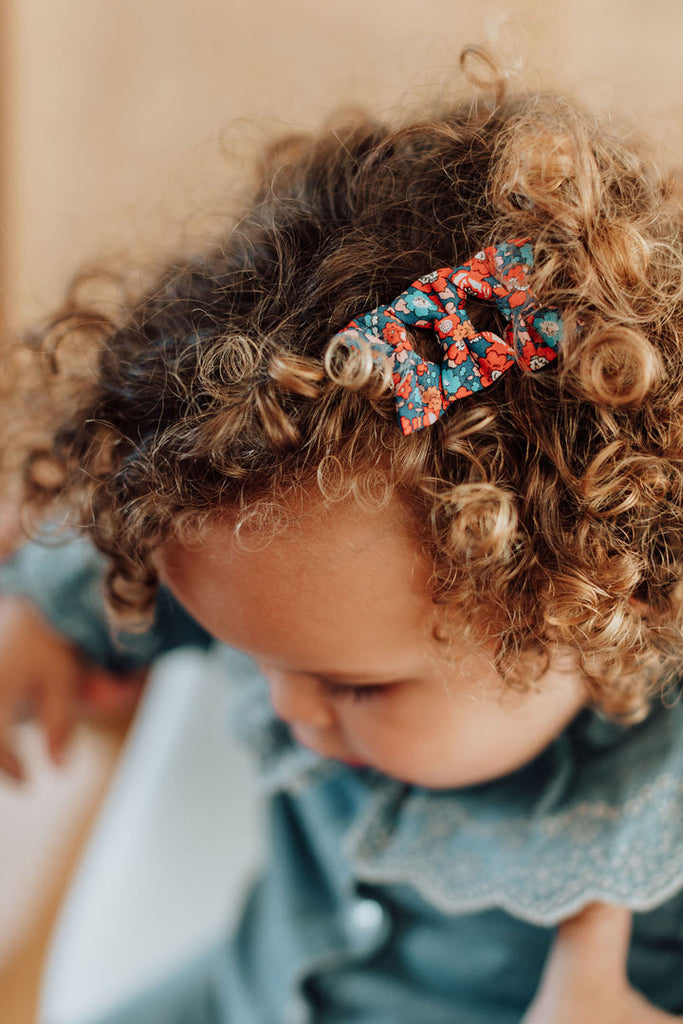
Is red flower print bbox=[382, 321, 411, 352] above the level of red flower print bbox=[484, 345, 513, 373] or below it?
above

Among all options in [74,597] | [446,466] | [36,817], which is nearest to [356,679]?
[446,466]

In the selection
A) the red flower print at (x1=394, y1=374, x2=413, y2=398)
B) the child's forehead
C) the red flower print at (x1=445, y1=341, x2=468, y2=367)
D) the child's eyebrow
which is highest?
the red flower print at (x1=394, y1=374, x2=413, y2=398)

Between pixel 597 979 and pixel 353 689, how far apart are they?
25cm

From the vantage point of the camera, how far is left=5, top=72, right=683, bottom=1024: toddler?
43 centimetres

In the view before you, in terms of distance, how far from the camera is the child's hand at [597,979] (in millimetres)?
568

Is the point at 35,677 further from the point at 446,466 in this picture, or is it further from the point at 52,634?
the point at 446,466

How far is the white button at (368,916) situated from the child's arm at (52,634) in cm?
26

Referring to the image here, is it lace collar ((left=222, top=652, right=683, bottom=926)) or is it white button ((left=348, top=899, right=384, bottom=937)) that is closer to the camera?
lace collar ((left=222, top=652, right=683, bottom=926))

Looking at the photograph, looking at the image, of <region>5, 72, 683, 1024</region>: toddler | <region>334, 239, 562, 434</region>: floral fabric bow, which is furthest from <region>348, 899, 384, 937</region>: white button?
<region>334, 239, 562, 434</region>: floral fabric bow

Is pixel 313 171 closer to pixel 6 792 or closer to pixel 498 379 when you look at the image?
pixel 498 379

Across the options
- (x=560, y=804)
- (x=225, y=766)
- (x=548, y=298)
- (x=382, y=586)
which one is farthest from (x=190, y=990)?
(x=548, y=298)

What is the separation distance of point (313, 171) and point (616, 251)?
0.63 feet

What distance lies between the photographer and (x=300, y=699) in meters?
0.55

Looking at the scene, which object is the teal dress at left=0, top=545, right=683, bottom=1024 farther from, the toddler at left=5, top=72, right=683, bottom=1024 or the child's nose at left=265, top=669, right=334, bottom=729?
the child's nose at left=265, top=669, right=334, bottom=729
